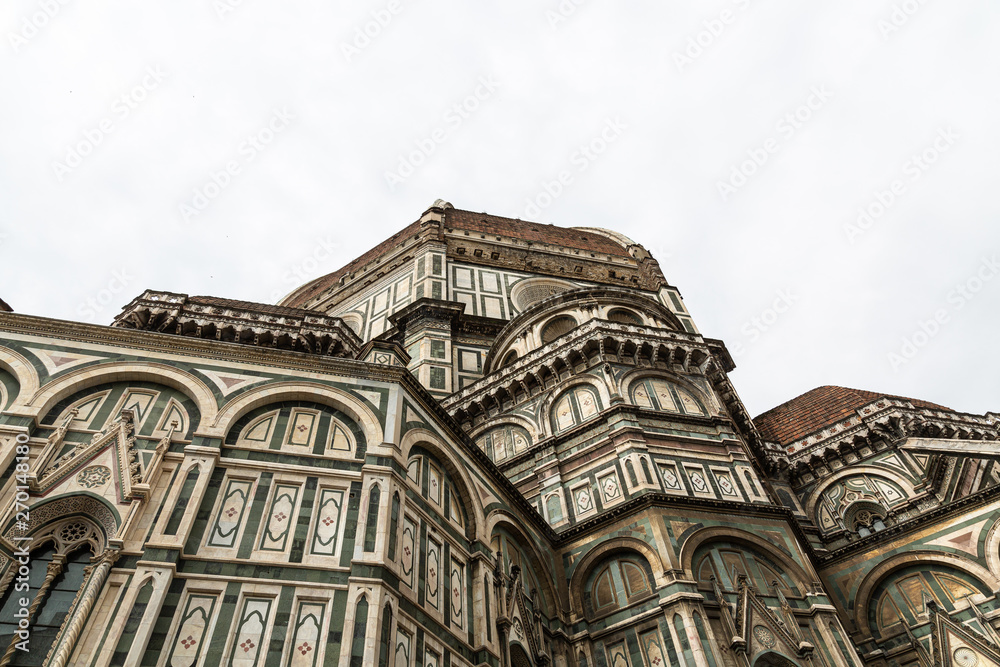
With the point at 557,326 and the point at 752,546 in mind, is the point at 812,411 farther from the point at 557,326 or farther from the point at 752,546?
the point at 752,546

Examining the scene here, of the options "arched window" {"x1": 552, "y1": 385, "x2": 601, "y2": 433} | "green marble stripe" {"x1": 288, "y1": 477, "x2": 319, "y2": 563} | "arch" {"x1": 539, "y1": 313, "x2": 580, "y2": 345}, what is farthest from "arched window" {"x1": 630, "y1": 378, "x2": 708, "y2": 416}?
"green marble stripe" {"x1": 288, "y1": 477, "x2": 319, "y2": 563}

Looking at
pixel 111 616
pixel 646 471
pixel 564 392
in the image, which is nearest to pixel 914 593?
pixel 646 471

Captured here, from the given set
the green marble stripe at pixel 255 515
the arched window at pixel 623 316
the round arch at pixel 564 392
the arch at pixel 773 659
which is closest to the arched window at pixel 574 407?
the round arch at pixel 564 392

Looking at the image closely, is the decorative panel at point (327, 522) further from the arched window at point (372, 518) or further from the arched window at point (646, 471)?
the arched window at point (646, 471)

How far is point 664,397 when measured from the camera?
834 inches

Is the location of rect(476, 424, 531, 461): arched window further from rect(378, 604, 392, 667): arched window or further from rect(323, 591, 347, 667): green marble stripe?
rect(323, 591, 347, 667): green marble stripe

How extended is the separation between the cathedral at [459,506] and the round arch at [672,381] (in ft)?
0.33

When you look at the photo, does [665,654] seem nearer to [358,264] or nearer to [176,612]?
[176,612]

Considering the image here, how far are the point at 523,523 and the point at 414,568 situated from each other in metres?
5.29

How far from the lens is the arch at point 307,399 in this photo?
12516 mm

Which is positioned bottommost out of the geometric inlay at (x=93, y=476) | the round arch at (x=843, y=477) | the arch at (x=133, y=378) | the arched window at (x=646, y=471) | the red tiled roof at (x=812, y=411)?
the geometric inlay at (x=93, y=476)

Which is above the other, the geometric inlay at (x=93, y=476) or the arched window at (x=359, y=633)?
the geometric inlay at (x=93, y=476)

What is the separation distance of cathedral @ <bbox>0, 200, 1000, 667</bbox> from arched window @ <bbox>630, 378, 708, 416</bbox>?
3.1 inches

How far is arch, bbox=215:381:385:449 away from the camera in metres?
12.5
